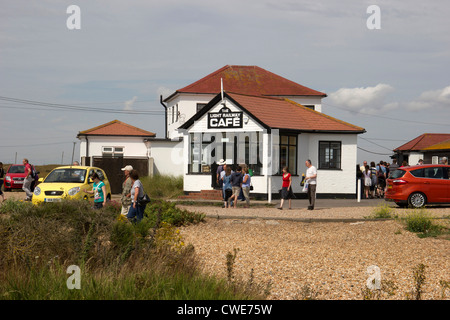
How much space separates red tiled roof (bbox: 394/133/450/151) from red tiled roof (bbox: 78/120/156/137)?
28982mm

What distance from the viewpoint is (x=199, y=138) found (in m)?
28.5

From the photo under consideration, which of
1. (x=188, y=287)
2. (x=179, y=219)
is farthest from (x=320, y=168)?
(x=188, y=287)

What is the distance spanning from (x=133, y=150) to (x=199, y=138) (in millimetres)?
17559

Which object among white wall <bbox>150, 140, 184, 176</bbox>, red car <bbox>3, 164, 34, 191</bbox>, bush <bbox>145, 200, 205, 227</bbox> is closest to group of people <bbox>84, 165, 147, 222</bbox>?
Answer: bush <bbox>145, 200, 205, 227</bbox>

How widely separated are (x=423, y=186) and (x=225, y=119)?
10.6 metres

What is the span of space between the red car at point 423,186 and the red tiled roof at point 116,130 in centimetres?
2764

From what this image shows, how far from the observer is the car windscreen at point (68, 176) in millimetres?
19922

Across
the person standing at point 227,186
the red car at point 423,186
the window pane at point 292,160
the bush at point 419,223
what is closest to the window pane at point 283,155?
the window pane at point 292,160

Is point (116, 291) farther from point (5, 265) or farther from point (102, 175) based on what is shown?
point (102, 175)

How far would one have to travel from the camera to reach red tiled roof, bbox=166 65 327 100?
44.8 metres
